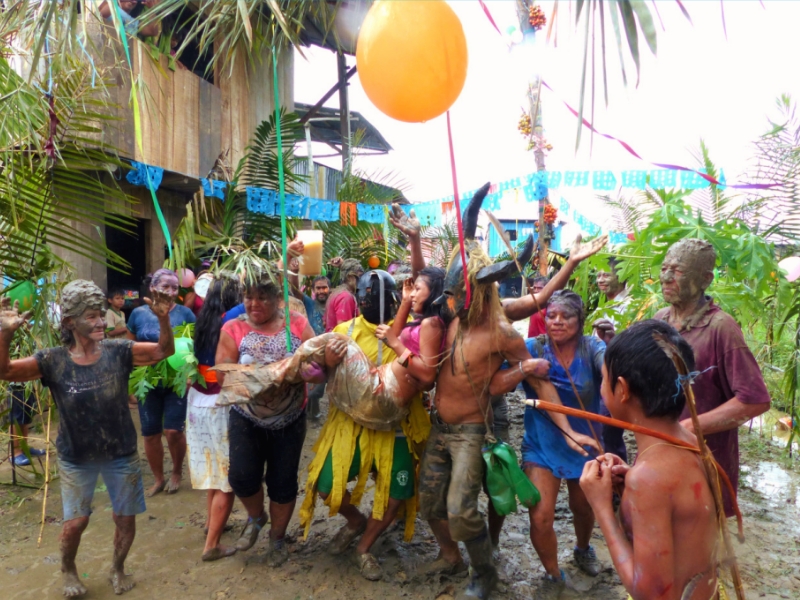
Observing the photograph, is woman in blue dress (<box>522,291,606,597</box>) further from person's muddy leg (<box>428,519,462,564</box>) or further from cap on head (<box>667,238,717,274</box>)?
cap on head (<box>667,238,717,274</box>)

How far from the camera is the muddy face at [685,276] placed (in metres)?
2.67

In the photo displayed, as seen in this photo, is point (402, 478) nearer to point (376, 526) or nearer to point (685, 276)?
point (376, 526)

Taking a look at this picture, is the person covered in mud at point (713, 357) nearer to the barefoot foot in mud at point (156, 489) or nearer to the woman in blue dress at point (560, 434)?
the woman in blue dress at point (560, 434)

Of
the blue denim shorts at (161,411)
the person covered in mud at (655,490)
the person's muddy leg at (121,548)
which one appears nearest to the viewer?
the person covered in mud at (655,490)

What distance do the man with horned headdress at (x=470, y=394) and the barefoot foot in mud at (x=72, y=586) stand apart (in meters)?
1.93

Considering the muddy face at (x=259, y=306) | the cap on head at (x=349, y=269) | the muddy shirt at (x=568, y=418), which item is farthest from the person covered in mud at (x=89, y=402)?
the cap on head at (x=349, y=269)

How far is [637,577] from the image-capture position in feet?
5.12

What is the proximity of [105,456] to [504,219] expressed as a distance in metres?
22.7

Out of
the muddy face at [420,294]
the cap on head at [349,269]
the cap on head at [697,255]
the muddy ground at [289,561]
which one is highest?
the cap on head at [349,269]

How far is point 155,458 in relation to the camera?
4359 mm

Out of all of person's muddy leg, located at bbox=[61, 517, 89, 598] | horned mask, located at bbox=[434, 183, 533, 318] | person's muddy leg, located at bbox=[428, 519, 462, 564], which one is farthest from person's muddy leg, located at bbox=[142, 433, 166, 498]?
horned mask, located at bbox=[434, 183, 533, 318]

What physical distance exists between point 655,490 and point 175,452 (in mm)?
3900

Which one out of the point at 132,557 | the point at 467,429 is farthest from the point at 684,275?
the point at 132,557

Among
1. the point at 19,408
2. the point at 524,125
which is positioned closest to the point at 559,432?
the point at 19,408
